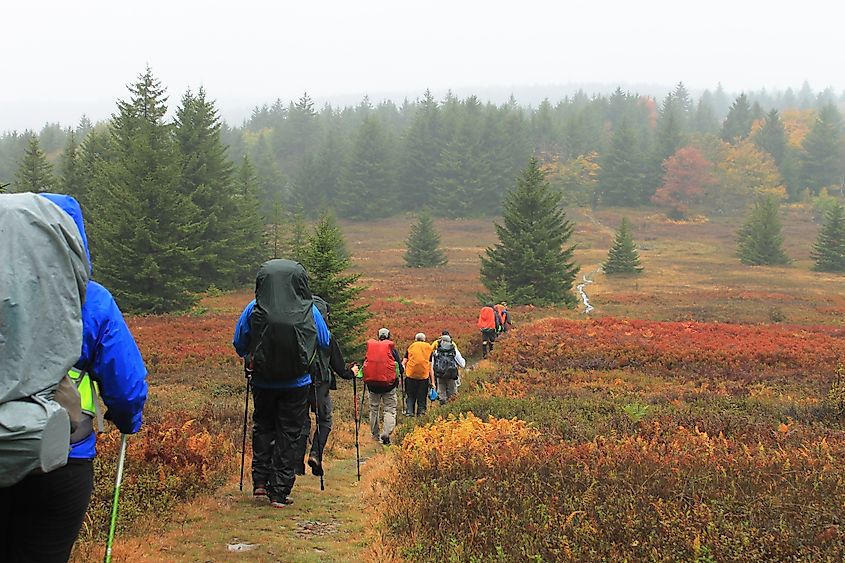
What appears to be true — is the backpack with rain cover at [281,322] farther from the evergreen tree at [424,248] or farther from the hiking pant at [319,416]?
the evergreen tree at [424,248]

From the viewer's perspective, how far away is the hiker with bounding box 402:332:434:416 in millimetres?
12977

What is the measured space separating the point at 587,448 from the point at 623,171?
99.0m

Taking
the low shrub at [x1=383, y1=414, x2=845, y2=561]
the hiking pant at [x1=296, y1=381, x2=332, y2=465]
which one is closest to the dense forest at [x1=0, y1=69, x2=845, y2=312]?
the hiking pant at [x1=296, y1=381, x2=332, y2=465]

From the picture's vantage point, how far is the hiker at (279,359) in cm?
634

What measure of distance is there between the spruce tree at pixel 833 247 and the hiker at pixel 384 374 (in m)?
60.2

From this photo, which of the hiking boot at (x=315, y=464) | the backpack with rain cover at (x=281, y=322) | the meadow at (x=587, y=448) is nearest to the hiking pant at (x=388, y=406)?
the meadow at (x=587, y=448)

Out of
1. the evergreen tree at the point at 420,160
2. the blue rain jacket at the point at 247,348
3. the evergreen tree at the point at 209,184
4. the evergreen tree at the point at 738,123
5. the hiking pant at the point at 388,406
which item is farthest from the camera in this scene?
the evergreen tree at the point at 738,123

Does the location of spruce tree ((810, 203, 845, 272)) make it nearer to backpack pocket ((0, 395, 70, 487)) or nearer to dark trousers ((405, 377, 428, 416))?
dark trousers ((405, 377, 428, 416))

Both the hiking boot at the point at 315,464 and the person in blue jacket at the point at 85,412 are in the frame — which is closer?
the person in blue jacket at the point at 85,412

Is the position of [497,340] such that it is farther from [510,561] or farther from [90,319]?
[90,319]

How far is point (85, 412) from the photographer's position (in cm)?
304

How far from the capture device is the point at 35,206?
274cm

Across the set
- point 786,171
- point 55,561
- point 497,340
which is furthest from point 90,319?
point 786,171

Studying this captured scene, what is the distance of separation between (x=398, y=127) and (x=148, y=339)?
143227mm
